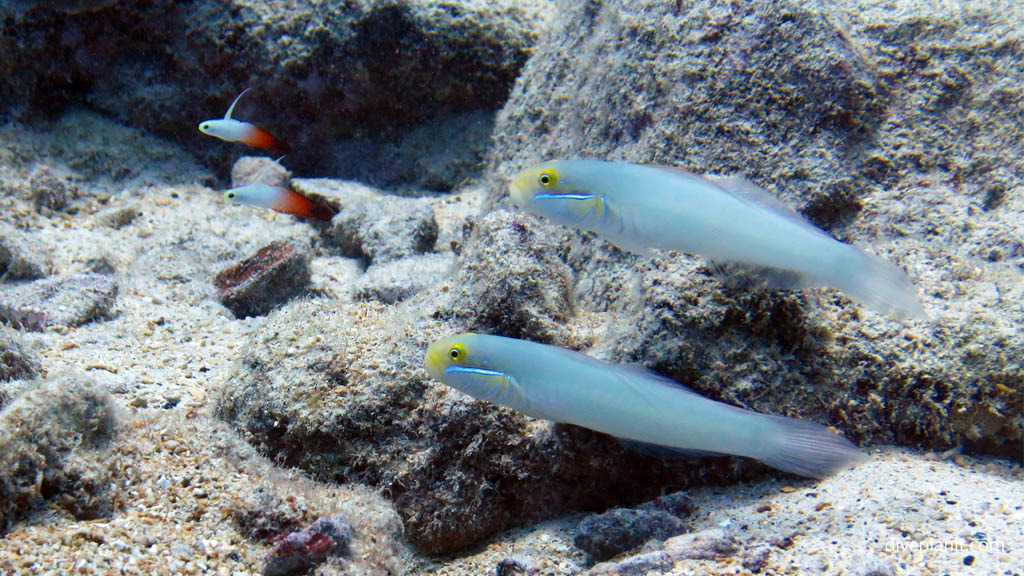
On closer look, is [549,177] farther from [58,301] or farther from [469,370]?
[58,301]

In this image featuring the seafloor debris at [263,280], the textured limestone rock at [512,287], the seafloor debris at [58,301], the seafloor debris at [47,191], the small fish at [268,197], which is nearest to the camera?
the textured limestone rock at [512,287]

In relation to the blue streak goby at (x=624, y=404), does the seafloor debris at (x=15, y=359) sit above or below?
below

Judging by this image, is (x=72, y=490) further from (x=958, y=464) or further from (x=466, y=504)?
(x=958, y=464)

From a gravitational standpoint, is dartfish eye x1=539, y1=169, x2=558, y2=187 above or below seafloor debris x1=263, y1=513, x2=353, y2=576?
above

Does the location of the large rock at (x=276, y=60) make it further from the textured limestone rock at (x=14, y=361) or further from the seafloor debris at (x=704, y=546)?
the seafloor debris at (x=704, y=546)

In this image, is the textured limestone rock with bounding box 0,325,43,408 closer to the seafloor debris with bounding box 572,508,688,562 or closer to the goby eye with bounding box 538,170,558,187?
the goby eye with bounding box 538,170,558,187

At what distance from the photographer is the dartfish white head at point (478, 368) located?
2.16 meters

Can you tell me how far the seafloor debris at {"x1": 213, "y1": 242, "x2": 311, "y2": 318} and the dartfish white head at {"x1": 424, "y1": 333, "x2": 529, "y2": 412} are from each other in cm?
292

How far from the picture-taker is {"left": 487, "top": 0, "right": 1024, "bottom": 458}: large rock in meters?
2.53

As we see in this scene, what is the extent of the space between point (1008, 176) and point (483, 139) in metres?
4.76

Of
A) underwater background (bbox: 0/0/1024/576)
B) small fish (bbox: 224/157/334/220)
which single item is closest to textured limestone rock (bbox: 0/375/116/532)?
underwater background (bbox: 0/0/1024/576)

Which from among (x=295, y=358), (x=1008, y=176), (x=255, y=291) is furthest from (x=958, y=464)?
(x=255, y=291)

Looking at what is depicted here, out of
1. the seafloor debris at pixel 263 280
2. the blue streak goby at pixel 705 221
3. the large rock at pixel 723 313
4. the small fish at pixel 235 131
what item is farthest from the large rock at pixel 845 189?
the small fish at pixel 235 131

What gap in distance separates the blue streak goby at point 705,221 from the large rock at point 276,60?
15.1ft
